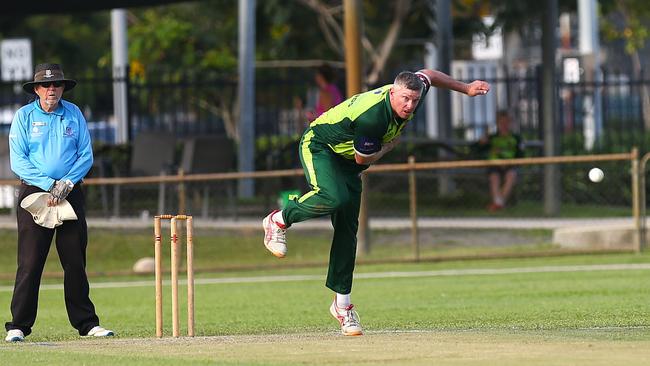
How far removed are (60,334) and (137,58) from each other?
2490 centimetres

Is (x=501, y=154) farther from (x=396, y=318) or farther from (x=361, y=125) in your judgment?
(x=361, y=125)

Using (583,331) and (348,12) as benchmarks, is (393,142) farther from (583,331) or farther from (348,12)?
(348,12)

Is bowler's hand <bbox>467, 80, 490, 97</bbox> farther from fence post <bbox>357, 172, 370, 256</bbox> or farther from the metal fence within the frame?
the metal fence

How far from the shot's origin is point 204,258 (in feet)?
70.0

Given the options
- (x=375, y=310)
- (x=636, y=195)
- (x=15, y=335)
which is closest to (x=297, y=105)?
(x=636, y=195)

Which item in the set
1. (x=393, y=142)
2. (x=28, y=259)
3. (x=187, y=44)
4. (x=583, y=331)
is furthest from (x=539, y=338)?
(x=187, y=44)

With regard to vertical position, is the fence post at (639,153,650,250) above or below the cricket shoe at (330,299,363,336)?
above

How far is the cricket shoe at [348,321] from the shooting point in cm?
1111

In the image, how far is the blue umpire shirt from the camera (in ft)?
37.8

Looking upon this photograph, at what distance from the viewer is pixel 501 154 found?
24641mm

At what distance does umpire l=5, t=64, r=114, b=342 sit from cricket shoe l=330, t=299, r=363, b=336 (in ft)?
5.85

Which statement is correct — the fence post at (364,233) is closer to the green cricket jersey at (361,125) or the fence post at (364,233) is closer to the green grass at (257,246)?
the green grass at (257,246)

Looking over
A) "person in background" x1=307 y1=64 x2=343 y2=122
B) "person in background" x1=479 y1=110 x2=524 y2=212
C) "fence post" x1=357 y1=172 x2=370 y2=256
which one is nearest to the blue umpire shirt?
"fence post" x1=357 y1=172 x2=370 y2=256

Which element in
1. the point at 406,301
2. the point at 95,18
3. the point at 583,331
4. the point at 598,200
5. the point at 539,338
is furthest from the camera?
the point at 95,18
